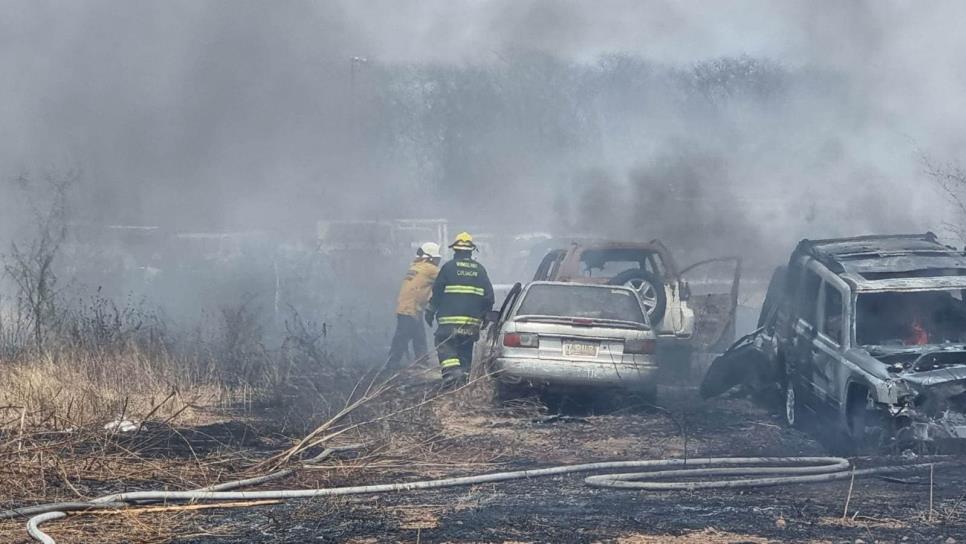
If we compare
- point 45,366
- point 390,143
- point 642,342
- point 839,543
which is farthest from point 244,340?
point 390,143

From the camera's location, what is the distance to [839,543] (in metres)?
5.02

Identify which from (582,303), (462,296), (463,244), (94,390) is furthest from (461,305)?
(94,390)

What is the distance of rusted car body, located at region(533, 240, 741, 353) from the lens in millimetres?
12117

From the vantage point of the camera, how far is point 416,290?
1226cm

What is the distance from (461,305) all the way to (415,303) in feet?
5.33

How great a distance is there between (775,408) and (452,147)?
2284 centimetres

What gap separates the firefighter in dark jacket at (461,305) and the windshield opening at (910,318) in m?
3.61

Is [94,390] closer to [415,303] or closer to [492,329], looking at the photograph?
[492,329]

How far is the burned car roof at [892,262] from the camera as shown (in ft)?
28.3

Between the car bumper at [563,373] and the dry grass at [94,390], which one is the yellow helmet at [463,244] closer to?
the car bumper at [563,373]

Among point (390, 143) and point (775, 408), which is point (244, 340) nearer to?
point (775, 408)

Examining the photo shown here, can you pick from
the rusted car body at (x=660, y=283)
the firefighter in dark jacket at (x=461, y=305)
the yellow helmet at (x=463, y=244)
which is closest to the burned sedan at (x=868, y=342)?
the rusted car body at (x=660, y=283)

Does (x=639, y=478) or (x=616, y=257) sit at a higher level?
(x=616, y=257)

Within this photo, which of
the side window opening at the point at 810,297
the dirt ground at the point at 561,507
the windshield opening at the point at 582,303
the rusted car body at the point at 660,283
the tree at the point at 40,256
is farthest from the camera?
the rusted car body at the point at 660,283
